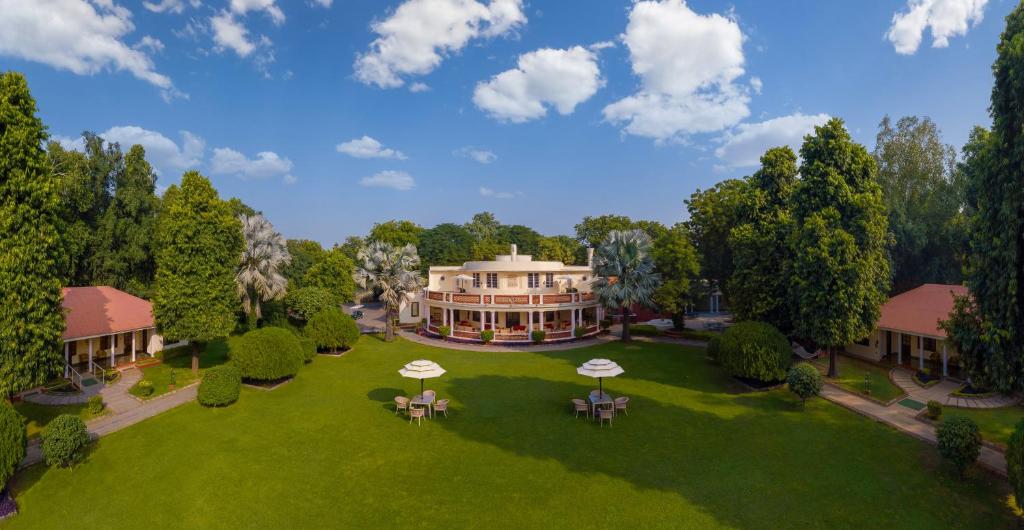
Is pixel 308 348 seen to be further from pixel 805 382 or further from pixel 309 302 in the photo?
pixel 805 382

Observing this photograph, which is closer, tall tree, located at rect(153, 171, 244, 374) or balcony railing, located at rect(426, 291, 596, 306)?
tall tree, located at rect(153, 171, 244, 374)

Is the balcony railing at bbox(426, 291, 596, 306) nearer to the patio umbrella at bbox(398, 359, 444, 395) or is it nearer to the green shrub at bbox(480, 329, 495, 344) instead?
the green shrub at bbox(480, 329, 495, 344)

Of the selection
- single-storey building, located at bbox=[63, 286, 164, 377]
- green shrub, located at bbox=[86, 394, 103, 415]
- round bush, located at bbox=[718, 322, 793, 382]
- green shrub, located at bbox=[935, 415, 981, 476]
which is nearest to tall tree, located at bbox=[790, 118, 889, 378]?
round bush, located at bbox=[718, 322, 793, 382]

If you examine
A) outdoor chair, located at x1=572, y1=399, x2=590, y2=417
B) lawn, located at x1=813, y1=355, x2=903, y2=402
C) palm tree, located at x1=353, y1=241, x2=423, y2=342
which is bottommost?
outdoor chair, located at x1=572, y1=399, x2=590, y2=417

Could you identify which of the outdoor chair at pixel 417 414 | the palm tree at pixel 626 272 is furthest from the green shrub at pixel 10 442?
the palm tree at pixel 626 272

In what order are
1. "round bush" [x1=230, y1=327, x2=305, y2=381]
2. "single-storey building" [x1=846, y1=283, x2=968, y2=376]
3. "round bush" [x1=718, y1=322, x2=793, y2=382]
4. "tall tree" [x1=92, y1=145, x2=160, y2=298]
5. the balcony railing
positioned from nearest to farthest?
"round bush" [x1=718, y1=322, x2=793, y2=382], "round bush" [x1=230, y1=327, x2=305, y2=381], "single-storey building" [x1=846, y1=283, x2=968, y2=376], "tall tree" [x1=92, y1=145, x2=160, y2=298], the balcony railing

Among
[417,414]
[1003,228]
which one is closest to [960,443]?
[1003,228]
